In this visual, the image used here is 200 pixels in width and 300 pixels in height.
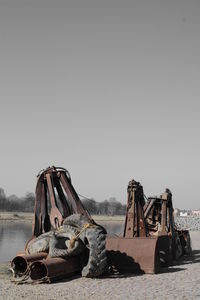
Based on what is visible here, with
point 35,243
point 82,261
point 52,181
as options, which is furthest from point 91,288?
point 52,181

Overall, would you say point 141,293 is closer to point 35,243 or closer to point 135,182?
point 35,243

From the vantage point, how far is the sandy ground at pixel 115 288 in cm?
988

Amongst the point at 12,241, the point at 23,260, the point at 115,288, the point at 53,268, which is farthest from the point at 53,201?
the point at 12,241

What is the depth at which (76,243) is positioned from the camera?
41.7 ft

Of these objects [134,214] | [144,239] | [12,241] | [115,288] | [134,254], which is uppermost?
[134,214]

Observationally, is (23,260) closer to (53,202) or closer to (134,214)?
(53,202)

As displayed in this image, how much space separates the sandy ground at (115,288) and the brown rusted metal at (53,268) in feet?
1.01

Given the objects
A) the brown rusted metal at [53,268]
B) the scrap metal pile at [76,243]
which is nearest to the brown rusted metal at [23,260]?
the scrap metal pile at [76,243]

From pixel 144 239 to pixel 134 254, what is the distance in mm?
626

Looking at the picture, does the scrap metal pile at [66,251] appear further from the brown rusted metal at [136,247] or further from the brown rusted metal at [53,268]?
the brown rusted metal at [136,247]

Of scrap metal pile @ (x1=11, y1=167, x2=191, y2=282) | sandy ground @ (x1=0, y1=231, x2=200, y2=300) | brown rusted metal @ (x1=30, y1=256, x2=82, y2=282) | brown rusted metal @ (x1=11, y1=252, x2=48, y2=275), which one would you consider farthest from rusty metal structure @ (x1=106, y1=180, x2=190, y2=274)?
brown rusted metal @ (x1=11, y1=252, x2=48, y2=275)

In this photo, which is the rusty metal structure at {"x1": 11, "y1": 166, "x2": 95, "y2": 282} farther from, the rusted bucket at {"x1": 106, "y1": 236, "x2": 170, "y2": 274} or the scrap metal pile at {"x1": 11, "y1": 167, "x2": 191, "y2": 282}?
the rusted bucket at {"x1": 106, "y1": 236, "x2": 170, "y2": 274}

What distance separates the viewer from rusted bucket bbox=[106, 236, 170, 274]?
1327 centimetres

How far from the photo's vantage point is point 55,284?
37.2 ft
